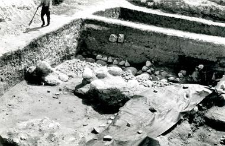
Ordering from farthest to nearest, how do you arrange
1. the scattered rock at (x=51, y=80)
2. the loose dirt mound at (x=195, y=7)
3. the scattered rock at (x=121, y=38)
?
the loose dirt mound at (x=195, y=7)
the scattered rock at (x=121, y=38)
the scattered rock at (x=51, y=80)

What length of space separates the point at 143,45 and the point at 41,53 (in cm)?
274

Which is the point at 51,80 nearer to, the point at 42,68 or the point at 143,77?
the point at 42,68

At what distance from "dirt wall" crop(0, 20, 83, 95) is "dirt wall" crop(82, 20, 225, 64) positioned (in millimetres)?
492

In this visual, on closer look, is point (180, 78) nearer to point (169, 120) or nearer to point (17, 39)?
point (169, 120)

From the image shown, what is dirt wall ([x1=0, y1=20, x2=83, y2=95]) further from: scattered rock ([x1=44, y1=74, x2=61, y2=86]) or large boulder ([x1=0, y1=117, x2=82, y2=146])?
large boulder ([x1=0, y1=117, x2=82, y2=146])

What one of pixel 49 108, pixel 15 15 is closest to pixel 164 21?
pixel 15 15

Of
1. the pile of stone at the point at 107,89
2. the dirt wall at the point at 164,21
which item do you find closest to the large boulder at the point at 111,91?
the pile of stone at the point at 107,89

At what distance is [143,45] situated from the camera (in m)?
8.92

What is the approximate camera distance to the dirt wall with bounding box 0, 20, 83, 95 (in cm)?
697

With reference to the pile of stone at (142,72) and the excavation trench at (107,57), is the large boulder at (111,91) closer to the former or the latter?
the excavation trench at (107,57)

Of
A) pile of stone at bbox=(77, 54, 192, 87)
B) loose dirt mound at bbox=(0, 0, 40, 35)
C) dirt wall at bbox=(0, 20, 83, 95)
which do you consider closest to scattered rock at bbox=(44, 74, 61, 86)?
dirt wall at bbox=(0, 20, 83, 95)

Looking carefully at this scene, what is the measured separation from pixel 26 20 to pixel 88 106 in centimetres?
308

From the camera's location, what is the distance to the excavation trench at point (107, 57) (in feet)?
21.3

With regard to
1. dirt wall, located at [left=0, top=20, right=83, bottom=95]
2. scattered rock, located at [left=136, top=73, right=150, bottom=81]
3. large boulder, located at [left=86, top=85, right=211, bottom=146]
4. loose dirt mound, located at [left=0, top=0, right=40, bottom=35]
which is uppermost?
loose dirt mound, located at [left=0, top=0, right=40, bottom=35]
